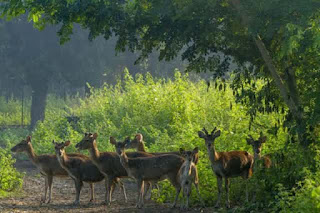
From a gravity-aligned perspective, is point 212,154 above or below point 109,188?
above

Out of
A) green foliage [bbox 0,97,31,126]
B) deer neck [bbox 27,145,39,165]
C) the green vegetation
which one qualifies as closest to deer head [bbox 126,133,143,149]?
the green vegetation

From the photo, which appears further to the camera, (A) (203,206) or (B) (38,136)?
(B) (38,136)

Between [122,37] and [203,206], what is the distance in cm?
361

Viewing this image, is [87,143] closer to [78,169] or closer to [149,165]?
[78,169]

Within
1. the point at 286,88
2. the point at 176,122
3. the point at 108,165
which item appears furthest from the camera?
the point at 176,122

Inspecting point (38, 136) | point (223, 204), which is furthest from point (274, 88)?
point (38, 136)

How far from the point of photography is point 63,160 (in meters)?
14.9

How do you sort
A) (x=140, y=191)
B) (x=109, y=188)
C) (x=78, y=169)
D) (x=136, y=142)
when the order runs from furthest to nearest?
(x=136, y=142)
(x=78, y=169)
(x=109, y=188)
(x=140, y=191)

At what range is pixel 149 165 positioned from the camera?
1344 cm

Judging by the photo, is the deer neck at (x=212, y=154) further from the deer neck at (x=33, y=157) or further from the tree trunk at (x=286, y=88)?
the deer neck at (x=33, y=157)

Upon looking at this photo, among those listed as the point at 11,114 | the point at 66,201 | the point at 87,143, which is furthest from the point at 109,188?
the point at 11,114

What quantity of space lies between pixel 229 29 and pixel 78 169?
4.63 metres

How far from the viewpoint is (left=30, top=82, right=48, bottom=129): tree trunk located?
46.8 metres

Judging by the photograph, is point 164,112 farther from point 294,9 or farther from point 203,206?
point 294,9
